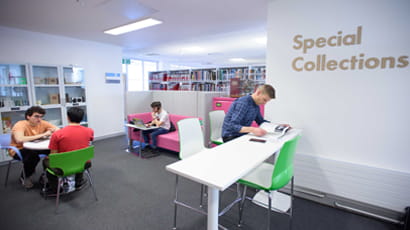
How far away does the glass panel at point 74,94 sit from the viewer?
493 cm

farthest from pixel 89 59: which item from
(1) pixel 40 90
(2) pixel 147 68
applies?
(2) pixel 147 68

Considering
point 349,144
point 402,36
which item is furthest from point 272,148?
point 402,36

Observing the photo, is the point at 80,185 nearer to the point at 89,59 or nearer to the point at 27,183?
the point at 27,183

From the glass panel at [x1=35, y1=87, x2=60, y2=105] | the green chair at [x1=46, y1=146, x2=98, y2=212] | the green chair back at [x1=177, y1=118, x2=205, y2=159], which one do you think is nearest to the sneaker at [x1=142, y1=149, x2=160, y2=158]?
the green chair at [x1=46, y1=146, x2=98, y2=212]

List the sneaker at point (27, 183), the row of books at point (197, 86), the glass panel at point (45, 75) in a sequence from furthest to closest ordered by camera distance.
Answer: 1. the row of books at point (197, 86)
2. the glass panel at point (45, 75)
3. the sneaker at point (27, 183)

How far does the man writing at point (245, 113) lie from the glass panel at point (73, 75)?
4377mm

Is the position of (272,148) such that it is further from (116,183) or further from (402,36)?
(116,183)

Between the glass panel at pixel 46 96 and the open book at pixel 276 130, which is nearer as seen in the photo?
the open book at pixel 276 130

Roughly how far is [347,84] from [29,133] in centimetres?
433

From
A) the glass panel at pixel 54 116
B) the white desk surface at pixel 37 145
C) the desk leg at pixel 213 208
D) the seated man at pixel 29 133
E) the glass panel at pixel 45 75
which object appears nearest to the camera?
the desk leg at pixel 213 208

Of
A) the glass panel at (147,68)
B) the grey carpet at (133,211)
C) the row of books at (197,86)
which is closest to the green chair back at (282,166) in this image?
the grey carpet at (133,211)

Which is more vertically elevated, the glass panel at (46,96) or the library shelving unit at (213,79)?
the library shelving unit at (213,79)

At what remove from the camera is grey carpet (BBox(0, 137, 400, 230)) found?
7.30ft

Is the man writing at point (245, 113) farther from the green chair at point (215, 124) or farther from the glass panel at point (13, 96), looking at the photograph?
the glass panel at point (13, 96)
